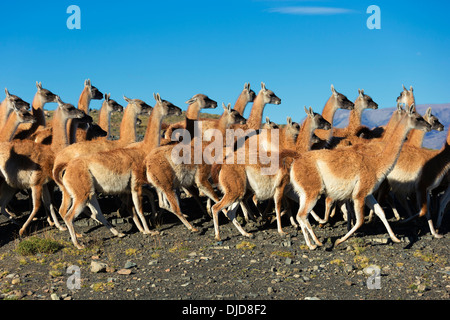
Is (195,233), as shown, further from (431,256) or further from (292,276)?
(431,256)

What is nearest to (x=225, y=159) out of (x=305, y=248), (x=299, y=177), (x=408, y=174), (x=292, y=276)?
(x=299, y=177)

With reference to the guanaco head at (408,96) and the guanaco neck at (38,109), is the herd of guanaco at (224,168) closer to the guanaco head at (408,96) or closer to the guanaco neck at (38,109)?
the guanaco neck at (38,109)

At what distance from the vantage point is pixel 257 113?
675 inches

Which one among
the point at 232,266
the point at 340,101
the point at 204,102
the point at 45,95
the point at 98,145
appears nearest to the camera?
the point at 232,266

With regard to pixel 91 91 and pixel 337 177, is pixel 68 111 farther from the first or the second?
pixel 337 177

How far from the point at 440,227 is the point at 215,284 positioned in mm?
6436

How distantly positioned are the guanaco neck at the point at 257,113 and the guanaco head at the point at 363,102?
325cm

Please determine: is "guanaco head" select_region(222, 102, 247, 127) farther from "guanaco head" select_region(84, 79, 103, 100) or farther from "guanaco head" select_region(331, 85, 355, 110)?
"guanaco head" select_region(84, 79, 103, 100)

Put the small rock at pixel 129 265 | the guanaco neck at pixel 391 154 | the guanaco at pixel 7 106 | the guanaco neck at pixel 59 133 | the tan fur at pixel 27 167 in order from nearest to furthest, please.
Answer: the small rock at pixel 129 265 < the guanaco neck at pixel 391 154 < the tan fur at pixel 27 167 < the guanaco neck at pixel 59 133 < the guanaco at pixel 7 106

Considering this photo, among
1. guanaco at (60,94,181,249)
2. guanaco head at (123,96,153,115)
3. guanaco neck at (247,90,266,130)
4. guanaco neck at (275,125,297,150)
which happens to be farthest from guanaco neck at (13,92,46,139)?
guanaco neck at (275,125,297,150)

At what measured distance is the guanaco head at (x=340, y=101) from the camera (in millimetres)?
16906

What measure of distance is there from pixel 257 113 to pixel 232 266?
8.03 m

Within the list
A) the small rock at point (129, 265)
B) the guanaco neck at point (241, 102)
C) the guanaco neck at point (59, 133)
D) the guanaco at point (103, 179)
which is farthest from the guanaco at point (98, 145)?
the guanaco neck at point (241, 102)

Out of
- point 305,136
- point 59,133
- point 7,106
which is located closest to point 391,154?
point 305,136
